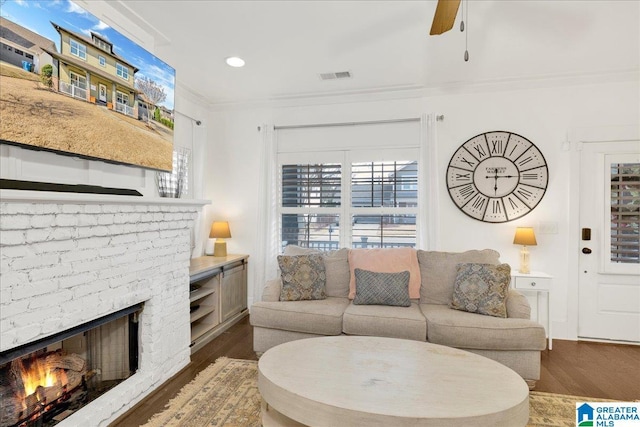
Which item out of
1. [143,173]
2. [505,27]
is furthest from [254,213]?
[505,27]

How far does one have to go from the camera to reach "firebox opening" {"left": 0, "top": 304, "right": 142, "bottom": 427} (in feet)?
5.57

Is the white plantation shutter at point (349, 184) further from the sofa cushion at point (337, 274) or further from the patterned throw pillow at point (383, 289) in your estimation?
the patterned throw pillow at point (383, 289)

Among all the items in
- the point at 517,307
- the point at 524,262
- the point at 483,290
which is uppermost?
the point at 524,262

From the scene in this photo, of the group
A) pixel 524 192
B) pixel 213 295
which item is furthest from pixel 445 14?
pixel 213 295

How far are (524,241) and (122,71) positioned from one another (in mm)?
3693

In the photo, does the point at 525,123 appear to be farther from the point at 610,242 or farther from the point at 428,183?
the point at 610,242

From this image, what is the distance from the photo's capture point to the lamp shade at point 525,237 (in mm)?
3297

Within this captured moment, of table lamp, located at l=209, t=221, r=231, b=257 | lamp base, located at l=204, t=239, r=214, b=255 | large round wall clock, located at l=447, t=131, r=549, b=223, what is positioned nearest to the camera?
large round wall clock, located at l=447, t=131, r=549, b=223

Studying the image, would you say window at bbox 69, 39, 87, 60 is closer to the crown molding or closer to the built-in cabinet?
the built-in cabinet

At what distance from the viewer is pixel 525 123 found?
3543 millimetres

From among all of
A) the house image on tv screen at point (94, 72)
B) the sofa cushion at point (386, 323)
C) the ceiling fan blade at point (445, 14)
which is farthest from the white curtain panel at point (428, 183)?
the house image on tv screen at point (94, 72)

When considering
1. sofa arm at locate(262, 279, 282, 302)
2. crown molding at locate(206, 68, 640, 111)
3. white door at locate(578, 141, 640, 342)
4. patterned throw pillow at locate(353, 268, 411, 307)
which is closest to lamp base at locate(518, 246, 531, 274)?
white door at locate(578, 141, 640, 342)

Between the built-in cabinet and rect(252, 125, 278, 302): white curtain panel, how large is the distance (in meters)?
0.23

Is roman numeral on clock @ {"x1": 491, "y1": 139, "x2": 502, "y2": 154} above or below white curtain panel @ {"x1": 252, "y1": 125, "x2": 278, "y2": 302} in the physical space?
above
